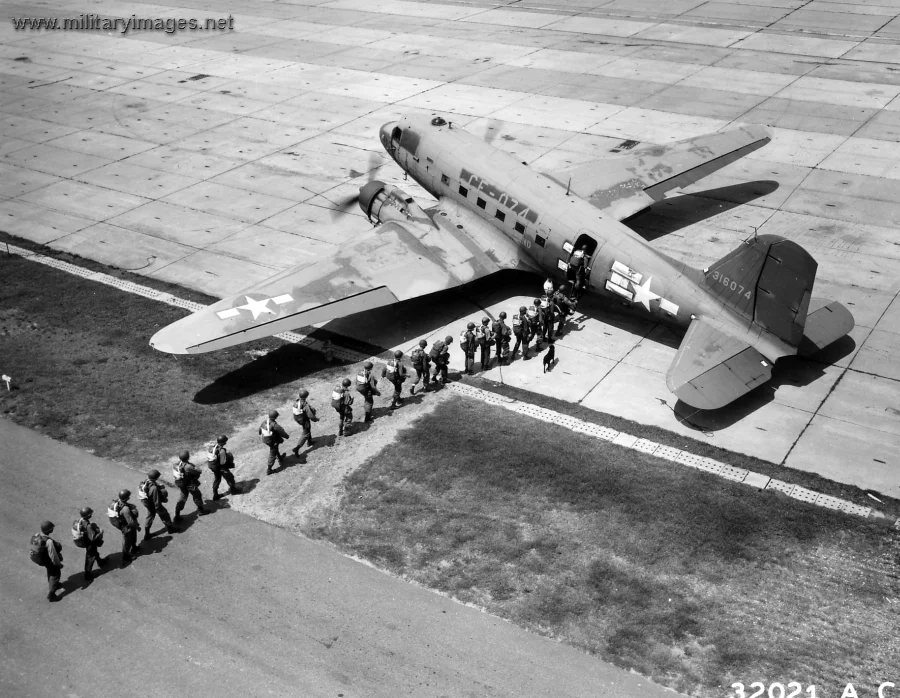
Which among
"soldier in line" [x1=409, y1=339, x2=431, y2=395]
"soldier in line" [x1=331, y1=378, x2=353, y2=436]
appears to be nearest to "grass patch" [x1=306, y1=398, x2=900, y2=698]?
"soldier in line" [x1=331, y1=378, x2=353, y2=436]

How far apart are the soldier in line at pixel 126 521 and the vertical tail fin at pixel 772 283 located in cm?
1648

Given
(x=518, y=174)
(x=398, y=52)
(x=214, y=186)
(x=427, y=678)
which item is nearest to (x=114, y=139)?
(x=214, y=186)

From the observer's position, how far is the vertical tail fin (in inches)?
907

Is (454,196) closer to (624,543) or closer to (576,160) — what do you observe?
(576,160)

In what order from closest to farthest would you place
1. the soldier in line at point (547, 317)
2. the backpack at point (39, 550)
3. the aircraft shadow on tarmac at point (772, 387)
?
the backpack at point (39, 550)
the aircraft shadow on tarmac at point (772, 387)
the soldier in line at point (547, 317)

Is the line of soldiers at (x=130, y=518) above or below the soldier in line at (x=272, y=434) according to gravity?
below

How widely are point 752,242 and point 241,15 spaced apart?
53991mm

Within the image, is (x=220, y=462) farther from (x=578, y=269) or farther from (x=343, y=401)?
(x=578, y=269)

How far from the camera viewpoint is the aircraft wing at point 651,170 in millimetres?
32625

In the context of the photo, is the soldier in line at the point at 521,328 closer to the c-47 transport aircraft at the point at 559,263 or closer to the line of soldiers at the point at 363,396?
the line of soldiers at the point at 363,396

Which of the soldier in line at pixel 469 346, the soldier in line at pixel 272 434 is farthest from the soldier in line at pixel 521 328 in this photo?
the soldier in line at pixel 272 434

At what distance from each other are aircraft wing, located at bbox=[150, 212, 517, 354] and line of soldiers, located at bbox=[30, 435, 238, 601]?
192 inches

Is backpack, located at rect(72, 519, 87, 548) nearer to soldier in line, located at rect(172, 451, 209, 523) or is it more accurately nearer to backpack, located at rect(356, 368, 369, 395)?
soldier in line, located at rect(172, 451, 209, 523)

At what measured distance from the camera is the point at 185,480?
→ 19.9m
